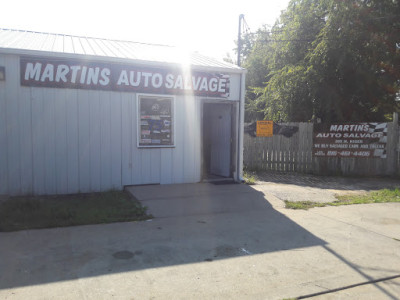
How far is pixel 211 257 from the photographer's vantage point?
14.2 ft

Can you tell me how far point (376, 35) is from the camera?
12.8m

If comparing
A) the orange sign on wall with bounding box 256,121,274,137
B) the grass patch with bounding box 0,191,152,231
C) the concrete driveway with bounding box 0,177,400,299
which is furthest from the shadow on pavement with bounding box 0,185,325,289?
the orange sign on wall with bounding box 256,121,274,137

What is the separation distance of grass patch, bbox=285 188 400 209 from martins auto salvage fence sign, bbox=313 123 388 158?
2.67 meters

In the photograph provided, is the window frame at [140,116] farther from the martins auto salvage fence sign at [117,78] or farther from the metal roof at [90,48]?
the metal roof at [90,48]

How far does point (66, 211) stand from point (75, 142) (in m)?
2.26

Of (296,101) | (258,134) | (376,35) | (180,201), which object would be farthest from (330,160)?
(180,201)

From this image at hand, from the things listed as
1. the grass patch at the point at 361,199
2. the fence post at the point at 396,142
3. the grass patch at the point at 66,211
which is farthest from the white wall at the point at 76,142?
the fence post at the point at 396,142

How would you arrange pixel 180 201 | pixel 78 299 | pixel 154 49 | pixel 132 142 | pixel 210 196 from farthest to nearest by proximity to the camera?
pixel 154 49 < pixel 132 142 < pixel 210 196 < pixel 180 201 < pixel 78 299

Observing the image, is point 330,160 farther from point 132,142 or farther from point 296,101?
point 132,142

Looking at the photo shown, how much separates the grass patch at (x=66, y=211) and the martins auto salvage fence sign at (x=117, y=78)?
262 cm

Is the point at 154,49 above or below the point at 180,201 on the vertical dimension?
above

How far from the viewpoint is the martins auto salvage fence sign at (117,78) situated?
24.2ft

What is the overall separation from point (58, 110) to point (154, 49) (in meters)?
4.00

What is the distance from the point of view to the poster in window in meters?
8.51
